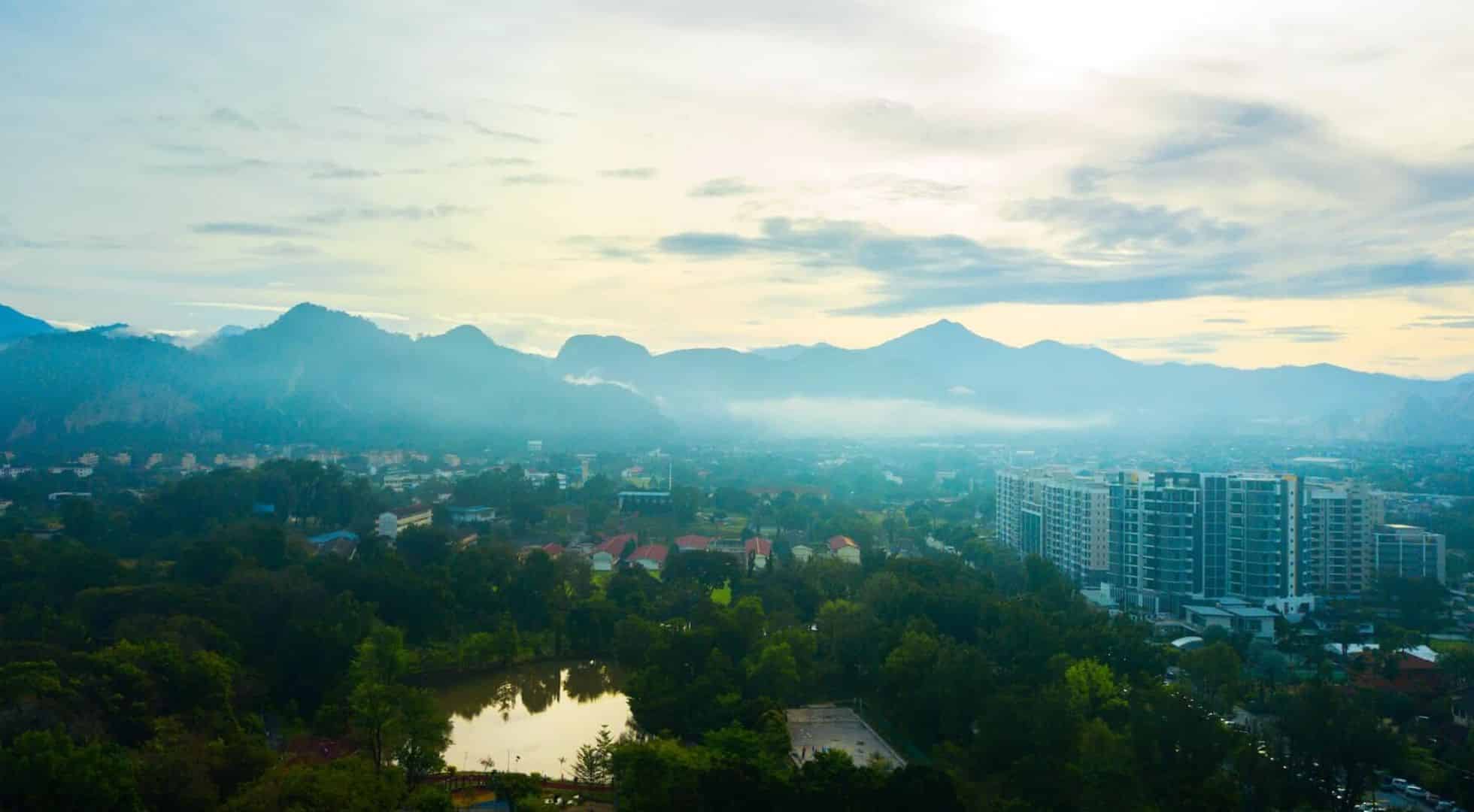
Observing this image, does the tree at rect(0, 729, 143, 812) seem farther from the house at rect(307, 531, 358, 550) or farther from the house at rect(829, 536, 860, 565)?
the house at rect(829, 536, 860, 565)

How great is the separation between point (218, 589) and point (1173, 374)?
13582 centimetres

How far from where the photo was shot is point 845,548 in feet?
83.3

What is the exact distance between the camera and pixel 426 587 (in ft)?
53.0

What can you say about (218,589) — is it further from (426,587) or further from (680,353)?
(680,353)

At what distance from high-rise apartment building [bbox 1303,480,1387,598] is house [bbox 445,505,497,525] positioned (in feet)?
66.1

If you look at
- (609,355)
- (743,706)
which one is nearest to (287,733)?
(743,706)

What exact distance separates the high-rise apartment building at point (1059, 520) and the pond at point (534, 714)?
1071 centimetres

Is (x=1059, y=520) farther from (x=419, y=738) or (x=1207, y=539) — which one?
(x=419, y=738)

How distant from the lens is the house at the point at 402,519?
88.2 feet

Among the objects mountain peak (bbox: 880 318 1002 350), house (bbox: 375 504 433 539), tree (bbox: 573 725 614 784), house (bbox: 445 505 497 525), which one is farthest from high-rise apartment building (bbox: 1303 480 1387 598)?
mountain peak (bbox: 880 318 1002 350)

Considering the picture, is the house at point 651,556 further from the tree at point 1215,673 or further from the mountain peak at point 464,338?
the mountain peak at point 464,338

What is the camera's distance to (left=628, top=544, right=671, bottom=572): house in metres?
22.9

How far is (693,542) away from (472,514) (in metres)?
7.96

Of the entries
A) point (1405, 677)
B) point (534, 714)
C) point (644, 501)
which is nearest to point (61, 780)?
point (534, 714)
